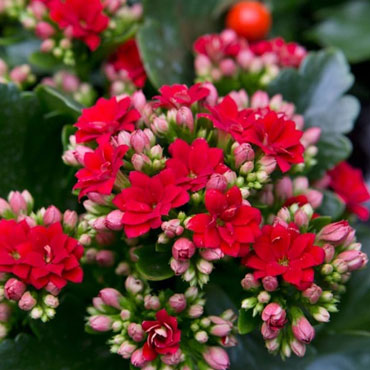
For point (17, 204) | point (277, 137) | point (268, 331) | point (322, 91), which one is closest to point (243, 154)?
point (277, 137)

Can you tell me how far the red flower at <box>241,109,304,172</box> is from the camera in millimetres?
930

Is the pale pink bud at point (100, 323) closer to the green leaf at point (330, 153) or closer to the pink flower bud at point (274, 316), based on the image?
the pink flower bud at point (274, 316)

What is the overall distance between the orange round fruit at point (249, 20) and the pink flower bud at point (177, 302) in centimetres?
93

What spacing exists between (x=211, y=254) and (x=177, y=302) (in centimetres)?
11

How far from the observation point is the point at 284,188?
3.47 feet

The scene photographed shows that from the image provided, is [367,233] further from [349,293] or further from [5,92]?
[5,92]

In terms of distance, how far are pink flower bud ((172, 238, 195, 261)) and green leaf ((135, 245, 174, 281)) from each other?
0.07m

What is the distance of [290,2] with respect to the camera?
1.82 metres

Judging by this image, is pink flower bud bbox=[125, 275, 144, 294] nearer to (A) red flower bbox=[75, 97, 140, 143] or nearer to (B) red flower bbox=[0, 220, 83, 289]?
(B) red flower bbox=[0, 220, 83, 289]

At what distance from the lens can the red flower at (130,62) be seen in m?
1.34

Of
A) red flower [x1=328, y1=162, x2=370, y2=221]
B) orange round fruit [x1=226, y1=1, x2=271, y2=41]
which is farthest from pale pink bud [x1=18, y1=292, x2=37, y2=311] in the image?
orange round fruit [x1=226, y1=1, x2=271, y2=41]

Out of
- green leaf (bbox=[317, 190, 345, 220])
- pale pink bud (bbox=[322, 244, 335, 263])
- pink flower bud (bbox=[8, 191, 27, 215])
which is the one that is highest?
pale pink bud (bbox=[322, 244, 335, 263])

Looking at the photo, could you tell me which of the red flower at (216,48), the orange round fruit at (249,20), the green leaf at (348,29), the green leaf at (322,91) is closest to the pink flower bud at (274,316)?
the green leaf at (322,91)

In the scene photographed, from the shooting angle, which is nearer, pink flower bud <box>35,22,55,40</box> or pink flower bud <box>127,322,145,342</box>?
pink flower bud <box>127,322,145,342</box>
